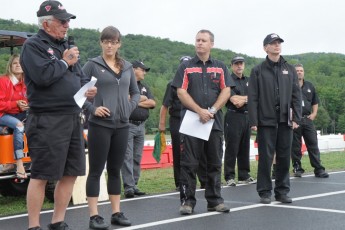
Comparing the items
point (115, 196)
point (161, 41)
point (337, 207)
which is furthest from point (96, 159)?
point (161, 41)

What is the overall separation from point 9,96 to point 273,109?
3.66m

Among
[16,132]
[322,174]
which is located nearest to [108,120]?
[16,132]

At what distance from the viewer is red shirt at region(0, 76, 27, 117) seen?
7.26 meters

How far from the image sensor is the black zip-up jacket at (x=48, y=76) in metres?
4.59

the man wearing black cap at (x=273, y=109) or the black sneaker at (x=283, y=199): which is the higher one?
the man wearing black cap at (x=273, y=109)

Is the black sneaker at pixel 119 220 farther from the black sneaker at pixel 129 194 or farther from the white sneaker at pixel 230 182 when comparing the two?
the white sneaker at pixel 230 182

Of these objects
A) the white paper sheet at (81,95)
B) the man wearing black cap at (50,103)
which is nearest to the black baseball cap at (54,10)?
the man wearing black cap at (50,103)

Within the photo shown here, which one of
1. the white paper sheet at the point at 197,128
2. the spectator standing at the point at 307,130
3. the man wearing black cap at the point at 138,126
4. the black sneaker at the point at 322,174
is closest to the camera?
the white paper sheet at the point at 197,128

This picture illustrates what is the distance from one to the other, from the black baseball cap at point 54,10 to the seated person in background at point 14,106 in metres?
2.77

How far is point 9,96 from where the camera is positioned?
732cm

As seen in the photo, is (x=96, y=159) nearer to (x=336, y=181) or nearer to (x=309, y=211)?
(x=309, y=211)

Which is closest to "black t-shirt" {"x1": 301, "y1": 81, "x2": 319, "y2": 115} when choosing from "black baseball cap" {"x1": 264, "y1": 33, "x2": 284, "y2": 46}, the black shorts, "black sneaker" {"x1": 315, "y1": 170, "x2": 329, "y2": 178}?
"black sneaker" {"x1": 315, "y1": 170, "x2": 329, "y2": 178}

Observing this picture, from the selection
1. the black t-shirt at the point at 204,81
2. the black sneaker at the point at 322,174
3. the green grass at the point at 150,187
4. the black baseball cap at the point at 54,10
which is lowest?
the green grass at the point at 150,187

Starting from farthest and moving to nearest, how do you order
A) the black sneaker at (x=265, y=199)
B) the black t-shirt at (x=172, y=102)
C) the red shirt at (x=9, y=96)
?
the black t-shirt at (x=172, y=102) → the red shirt at (x=9, y=96) → the black sneaker at (x=265, y=199)
